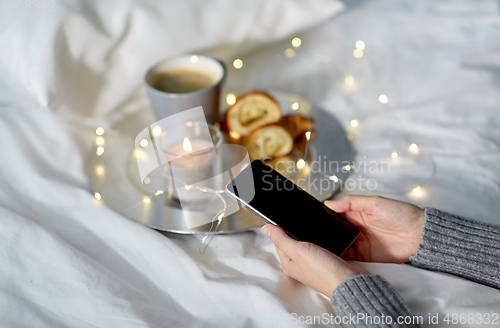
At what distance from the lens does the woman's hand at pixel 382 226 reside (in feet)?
1.77

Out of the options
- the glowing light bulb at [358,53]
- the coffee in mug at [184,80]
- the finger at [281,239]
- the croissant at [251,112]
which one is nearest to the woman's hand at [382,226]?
the finger at [281,239]

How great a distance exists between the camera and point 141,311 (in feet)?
1.51

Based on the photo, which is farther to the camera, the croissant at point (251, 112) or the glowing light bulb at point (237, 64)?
the glowing light bulb at point (237, 64)

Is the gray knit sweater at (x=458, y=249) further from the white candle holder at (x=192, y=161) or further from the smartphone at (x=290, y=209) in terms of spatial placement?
the white candle holder at (x=192, y=161)

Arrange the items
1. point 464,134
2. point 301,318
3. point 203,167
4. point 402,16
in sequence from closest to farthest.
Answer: point 301,318, point 203,167, point 464,134, point 402,16

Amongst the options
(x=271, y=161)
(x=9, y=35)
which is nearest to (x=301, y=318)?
(x=271, y=161)

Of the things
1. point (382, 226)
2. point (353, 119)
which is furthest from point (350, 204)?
point (353, 119)

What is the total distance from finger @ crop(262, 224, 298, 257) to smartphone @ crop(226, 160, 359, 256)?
20 mm

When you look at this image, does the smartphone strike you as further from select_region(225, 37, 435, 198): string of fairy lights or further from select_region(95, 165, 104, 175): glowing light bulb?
select_region(95, 165, 104, 175): glowing light bulb

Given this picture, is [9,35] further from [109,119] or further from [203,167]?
[203,167]

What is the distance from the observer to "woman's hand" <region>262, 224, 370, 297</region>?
47cm

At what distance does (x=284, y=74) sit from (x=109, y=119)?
397 millimetres

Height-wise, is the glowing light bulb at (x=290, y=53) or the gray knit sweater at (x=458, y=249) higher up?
the glowing light bulb at (x=290, y=53)

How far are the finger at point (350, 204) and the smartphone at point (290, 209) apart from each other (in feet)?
0.04
